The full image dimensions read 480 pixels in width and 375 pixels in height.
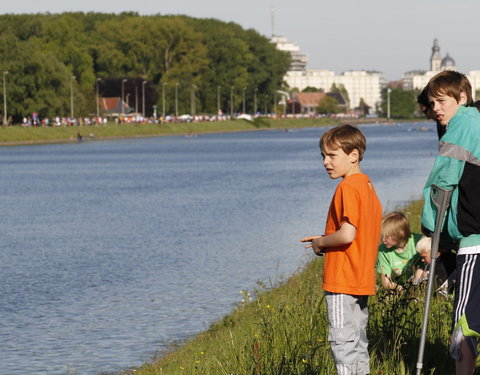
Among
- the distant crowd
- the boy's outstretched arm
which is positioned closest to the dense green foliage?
the distant crowd

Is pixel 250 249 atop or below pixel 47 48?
below

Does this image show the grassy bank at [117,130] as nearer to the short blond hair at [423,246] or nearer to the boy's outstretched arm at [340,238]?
the short blond hair at [423,246]

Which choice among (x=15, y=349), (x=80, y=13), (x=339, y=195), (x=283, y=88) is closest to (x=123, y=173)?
(x=15, y=349)

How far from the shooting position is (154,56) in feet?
478

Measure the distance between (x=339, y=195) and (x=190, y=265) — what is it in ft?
41.9

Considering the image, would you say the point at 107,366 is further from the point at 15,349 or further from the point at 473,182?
the point at 473,182

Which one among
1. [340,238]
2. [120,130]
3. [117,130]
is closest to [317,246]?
[340,238]

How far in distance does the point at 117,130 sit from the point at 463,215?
106 meters

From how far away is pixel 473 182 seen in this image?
18.6ft

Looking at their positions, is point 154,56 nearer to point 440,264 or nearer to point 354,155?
point 440,264

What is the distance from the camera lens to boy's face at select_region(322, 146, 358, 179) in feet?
19.6

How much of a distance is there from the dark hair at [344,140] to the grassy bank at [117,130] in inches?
2072

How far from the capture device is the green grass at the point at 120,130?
89.6 meters

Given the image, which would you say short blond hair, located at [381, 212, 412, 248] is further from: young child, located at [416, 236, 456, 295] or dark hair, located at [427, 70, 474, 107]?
dark hair, located at [427, 70, 474, 107]
